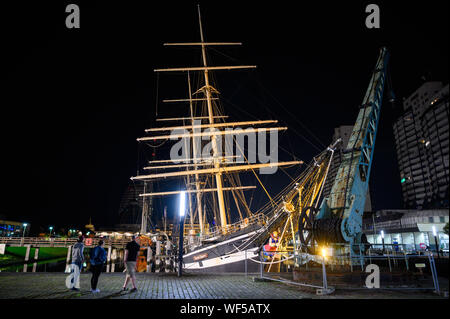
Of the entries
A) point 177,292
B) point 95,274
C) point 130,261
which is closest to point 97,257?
point 95,274

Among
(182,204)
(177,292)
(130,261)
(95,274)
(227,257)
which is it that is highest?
(182,204)

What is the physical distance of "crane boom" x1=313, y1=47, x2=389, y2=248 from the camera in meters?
9.87

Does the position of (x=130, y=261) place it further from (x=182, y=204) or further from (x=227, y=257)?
(x=227, y=257)

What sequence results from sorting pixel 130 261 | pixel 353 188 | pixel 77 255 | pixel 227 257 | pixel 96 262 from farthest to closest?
pixel 227 257 → pixel 353 188 → pixel 77 255 → pixel 130 261 → pixel 96 262

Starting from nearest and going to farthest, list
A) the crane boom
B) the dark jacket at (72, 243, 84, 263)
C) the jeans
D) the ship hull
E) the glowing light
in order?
1. the jeans
2. the dark jacket at (72, 243, 84, 263)
3. the crane boom
4. the glowing light
5. the ship hull

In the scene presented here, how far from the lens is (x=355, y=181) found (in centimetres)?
1064

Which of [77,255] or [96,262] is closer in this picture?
[96,262]

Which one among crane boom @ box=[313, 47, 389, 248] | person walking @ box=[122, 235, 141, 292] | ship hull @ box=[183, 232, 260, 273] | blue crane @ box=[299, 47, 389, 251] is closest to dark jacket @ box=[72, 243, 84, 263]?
person walking @ box=[122, 235, 141, 292]

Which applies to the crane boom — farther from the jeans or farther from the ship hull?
the ship hull
